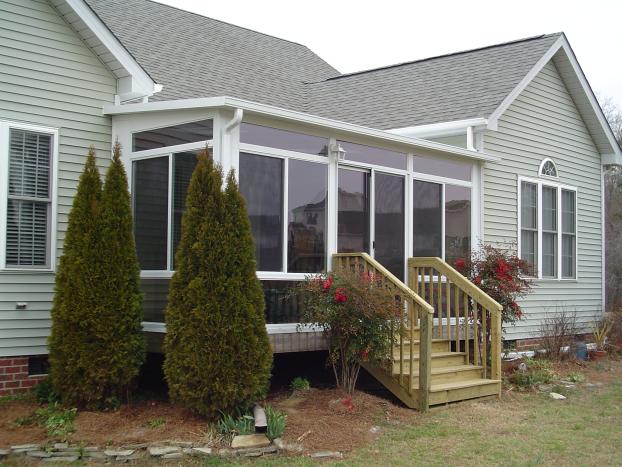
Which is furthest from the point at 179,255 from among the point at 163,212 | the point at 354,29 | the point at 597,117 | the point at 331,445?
the point at 354,29

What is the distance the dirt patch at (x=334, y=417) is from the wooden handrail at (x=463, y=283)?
6.18 ft

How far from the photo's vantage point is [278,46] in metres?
17.1

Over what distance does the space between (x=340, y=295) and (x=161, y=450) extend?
2532mm

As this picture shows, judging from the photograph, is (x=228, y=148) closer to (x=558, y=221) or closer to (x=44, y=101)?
(x=44, y=101)

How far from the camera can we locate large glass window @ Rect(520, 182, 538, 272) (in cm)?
1286

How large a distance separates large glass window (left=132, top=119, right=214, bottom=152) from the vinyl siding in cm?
553

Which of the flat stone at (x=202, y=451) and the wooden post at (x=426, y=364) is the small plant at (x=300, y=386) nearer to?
the wooden post at (x=426, y=364)

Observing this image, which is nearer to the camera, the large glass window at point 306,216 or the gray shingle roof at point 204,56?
the large glass window at point 306,216

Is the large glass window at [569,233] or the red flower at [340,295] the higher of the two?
the large glass window at [569,233]

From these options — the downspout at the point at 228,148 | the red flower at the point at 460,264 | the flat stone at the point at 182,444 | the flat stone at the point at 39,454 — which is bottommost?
the flat stone at the point at 39,454

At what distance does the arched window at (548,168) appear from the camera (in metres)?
13.3

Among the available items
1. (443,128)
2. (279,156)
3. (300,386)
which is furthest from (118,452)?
(443,128)

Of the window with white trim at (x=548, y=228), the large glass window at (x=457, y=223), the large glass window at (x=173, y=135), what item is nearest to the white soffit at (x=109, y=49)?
the large glass window at (x=173, y=135)

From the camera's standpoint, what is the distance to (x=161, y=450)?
6277mm
